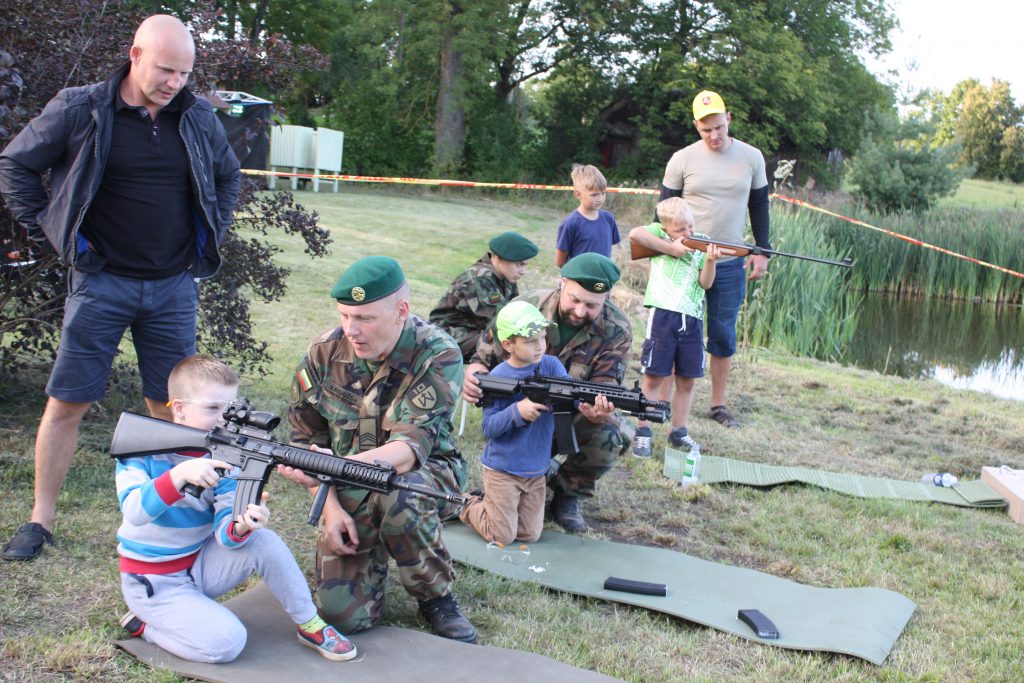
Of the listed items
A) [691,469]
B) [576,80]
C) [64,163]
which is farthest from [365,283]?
[576,80]

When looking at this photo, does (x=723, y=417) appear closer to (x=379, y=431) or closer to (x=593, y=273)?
(x=593, y=273)

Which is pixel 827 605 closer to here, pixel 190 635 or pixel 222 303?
pixel 190 635

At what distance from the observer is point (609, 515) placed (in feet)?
17.4

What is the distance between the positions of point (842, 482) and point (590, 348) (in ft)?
6.81

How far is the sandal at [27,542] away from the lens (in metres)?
3.88

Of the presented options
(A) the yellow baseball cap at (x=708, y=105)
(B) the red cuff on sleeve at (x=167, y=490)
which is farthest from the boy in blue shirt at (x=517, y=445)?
(A) the yellow baseball cap at (x=708, y=105)

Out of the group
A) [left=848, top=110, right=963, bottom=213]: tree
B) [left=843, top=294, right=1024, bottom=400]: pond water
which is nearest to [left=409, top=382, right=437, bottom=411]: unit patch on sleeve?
[left=843, top=294, right=1024, bottom=400]: pond water

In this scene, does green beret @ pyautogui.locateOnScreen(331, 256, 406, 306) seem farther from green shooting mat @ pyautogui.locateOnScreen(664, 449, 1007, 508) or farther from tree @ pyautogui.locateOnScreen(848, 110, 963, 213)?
tree @ pyautogui.locateOnScreen(848, 110, 963, 213)

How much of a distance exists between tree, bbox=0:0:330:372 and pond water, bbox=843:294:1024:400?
8260mm

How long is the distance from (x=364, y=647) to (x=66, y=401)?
64.2 inches

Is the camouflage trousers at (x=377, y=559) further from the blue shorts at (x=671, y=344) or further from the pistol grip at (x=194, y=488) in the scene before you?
the blue shorts at (x=671, y=344)

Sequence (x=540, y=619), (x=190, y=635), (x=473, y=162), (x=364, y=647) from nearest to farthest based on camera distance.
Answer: (x=190, y=635), (x=364, y=647), (x=540, y=619), (x=473, y=162)

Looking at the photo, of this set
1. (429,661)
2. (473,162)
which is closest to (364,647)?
(429,661)

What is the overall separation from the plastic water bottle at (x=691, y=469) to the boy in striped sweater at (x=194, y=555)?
285 cm
